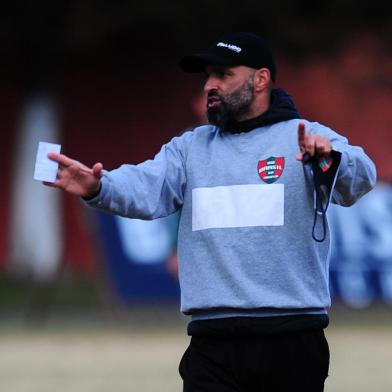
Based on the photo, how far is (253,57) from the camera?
5.69 metres

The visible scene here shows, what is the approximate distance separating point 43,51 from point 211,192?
17.2m

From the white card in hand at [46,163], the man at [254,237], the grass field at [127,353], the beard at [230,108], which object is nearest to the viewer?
the white card in hand at [46,163]

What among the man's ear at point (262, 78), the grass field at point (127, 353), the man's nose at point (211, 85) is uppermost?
the man's ear at point (262, 78)

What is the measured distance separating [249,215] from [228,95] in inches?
21.7

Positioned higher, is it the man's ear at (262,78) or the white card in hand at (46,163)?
the man's ear at (262,78)

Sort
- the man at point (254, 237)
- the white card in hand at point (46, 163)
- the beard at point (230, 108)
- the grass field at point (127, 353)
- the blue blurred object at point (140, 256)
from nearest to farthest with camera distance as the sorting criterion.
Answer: the white card in hand at point (46, 163)
the man at point (254, 237)
the beard at point (230, 108)
the grass field at point (127, 353)
the blue blurred object at point (140, 256)

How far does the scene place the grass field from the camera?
9959mm

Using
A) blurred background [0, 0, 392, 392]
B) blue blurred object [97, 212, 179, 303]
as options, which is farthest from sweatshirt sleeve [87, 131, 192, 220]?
blue blurred object [97, 212, 179, 303]

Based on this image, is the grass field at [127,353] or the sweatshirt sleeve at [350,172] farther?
the grass field at [127,353]

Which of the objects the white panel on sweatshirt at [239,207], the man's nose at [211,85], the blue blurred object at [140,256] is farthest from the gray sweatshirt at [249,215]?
the blue blurred object at [140,256]

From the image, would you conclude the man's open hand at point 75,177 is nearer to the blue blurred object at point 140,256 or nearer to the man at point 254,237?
the man at point 254,237

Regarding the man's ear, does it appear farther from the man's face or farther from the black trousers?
the black trousers

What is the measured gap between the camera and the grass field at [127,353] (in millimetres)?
9959

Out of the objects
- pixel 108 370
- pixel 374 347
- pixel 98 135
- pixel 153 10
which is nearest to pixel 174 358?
pixel 108 370
